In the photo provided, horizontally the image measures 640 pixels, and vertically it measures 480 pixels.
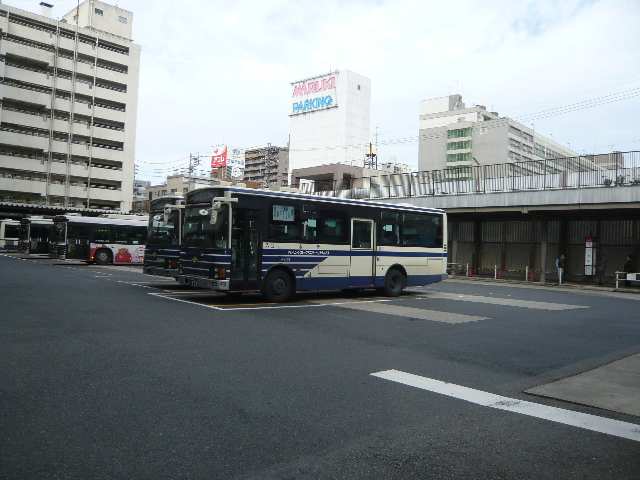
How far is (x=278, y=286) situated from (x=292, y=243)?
4.14ft

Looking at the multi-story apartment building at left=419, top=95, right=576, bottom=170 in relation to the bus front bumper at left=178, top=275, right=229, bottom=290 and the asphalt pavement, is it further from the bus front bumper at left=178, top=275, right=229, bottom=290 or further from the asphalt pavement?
the asphalt pavement

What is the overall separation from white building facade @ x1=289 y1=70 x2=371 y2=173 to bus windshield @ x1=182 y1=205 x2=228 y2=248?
93866 mm

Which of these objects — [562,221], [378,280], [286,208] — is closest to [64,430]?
[286,208]

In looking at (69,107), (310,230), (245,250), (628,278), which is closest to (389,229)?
(310,230)

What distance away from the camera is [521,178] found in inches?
1161

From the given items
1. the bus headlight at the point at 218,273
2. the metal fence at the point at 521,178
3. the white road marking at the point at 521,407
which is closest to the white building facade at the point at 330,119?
the metal fence at the point at 521,178

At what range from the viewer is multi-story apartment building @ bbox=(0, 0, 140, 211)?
63.1 metres

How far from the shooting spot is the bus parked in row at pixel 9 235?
5009 centimetres

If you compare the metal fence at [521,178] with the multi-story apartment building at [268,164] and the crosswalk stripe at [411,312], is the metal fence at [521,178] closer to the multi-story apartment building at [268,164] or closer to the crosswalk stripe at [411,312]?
the crosswalk stripe at [411,312]

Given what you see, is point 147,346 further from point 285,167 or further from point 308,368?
point 285,167

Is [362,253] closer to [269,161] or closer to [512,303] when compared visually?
[512,303]

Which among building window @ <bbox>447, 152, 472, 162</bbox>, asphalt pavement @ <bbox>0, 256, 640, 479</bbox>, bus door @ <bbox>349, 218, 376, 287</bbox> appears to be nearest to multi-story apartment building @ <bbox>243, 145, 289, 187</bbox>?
building window @ <bbox>447, 152, 472, 162</bbox>

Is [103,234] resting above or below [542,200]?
below

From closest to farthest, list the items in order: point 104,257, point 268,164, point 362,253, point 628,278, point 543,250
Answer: point 362,253, point 628,278, point 543,250, point 104,257, point 268,164
